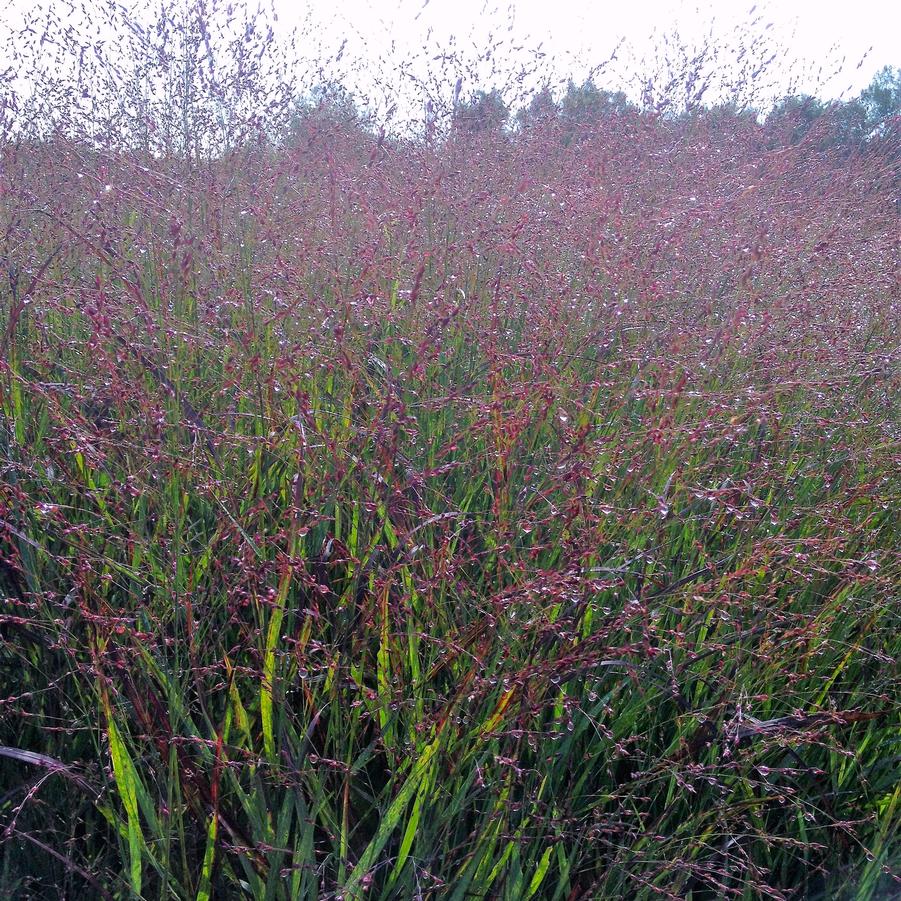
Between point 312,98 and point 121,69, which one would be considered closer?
point 121,69

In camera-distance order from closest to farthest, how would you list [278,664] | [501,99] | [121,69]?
[278,664]
[121,69]
[501,99]

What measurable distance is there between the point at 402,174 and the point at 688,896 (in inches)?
96.6

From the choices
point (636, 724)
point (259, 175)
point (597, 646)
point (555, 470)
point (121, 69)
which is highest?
point (121, 69)

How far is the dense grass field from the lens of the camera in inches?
45.8

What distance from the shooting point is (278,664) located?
1337 mm

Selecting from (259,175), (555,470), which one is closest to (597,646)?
(555,470)

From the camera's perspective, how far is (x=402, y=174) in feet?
10.1

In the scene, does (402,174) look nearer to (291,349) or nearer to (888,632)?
(291,349)

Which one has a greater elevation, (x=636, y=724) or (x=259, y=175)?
(x=259, y=175)

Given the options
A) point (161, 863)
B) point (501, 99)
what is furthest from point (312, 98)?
point (161, 863)

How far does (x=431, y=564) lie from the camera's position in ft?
4.58

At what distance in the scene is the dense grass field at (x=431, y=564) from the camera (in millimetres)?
1164

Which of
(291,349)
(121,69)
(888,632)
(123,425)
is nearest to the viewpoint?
(123,425)

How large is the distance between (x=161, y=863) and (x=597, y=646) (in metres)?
0.68
